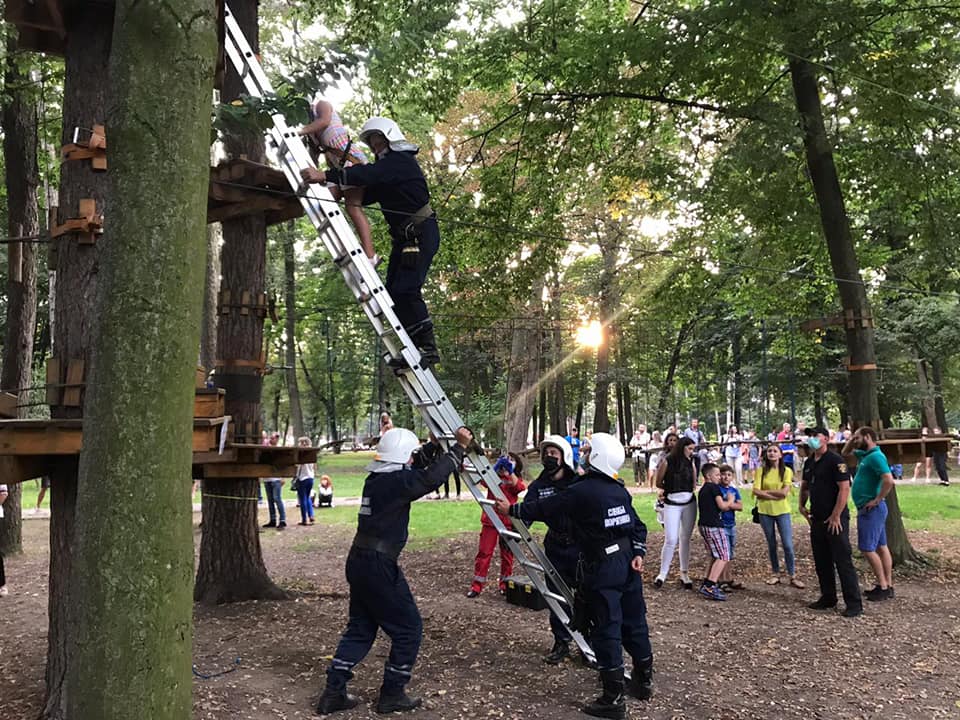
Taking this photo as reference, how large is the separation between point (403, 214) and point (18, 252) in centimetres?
880

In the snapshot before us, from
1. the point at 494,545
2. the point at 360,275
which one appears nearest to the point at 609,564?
the point at 360,275

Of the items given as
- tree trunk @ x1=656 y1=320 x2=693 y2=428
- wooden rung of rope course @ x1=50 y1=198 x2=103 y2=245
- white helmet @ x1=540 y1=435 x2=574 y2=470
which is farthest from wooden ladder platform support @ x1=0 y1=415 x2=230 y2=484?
tree trunk @ x1=656 y1=320 x2=693 y2=428

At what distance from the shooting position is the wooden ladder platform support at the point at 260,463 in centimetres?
625

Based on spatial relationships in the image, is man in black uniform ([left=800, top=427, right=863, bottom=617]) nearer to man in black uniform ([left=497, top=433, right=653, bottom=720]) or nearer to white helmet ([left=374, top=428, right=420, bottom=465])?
man in black uniform ([left=497, top=433, right=653, bottom=720])

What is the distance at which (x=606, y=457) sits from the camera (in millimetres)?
5441

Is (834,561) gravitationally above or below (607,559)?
below


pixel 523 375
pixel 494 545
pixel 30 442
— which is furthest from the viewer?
pixel 523 375

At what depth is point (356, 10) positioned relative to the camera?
32.5 ft

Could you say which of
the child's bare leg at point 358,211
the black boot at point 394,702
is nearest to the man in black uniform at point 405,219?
the child's bare leg at point 358,211

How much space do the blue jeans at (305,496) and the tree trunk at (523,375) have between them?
8.29 m

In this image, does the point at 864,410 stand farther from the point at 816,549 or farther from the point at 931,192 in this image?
the point at 931,192

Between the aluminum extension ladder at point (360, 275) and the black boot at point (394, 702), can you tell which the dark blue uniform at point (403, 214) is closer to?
the aluminum extension ladder at point (360, 275)

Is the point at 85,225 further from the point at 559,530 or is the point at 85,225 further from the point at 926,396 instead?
the point at 926,396

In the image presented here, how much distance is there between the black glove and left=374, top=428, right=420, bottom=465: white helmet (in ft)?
4.48
